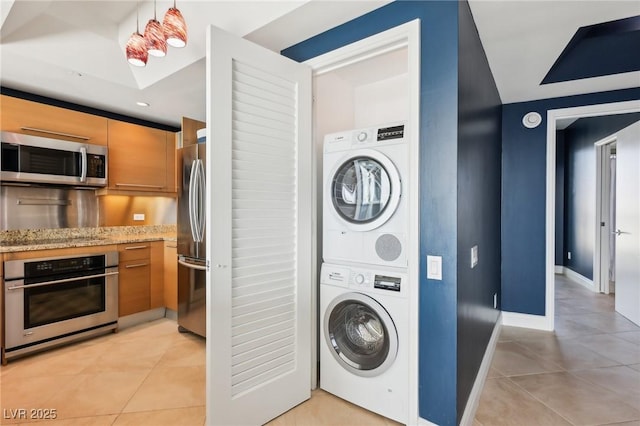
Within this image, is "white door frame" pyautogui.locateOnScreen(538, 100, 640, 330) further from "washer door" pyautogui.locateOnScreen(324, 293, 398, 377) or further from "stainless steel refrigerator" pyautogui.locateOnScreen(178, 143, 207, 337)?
"stainless steel refrigerator" pyautogui.locateOnScreen(178, 143, 207, 337)

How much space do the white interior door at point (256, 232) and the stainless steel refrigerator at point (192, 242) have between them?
1.21 meters

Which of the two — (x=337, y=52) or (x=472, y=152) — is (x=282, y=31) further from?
(x=472, y=152)

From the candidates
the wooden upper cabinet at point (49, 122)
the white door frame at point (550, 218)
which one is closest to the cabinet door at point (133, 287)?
the wooden upper cabinet at point (49, 122)

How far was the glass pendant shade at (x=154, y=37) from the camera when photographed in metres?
1.91

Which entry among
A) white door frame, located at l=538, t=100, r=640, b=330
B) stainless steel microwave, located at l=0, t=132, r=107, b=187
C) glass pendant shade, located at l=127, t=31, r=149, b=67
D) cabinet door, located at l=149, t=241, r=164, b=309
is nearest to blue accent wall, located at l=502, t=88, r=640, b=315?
white door frame, located at l=538, t=100, r=640, b=330

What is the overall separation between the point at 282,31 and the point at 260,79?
1.62ft

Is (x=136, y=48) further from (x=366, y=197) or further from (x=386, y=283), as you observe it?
(x=386, y=283)

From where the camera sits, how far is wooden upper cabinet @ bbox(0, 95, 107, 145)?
9.18 ft

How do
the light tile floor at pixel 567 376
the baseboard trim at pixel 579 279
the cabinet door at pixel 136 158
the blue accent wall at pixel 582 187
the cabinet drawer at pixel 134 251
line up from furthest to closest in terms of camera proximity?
the baseboard trim at pixel 579 279 < the blue accent wall at pixel 582 187 < the cabinet door at pixel 136 158 < the cabinet drawer at pixel 134 251 < the light tile floor at pixel 567 376

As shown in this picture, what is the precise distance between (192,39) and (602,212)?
579cm

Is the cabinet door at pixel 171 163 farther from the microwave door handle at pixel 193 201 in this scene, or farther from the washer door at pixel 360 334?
the washer door at pixel 360 334

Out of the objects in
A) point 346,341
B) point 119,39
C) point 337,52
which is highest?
point 119,39

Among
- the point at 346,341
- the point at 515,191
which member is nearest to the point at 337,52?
the point at 346,341

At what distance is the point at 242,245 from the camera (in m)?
1.77
